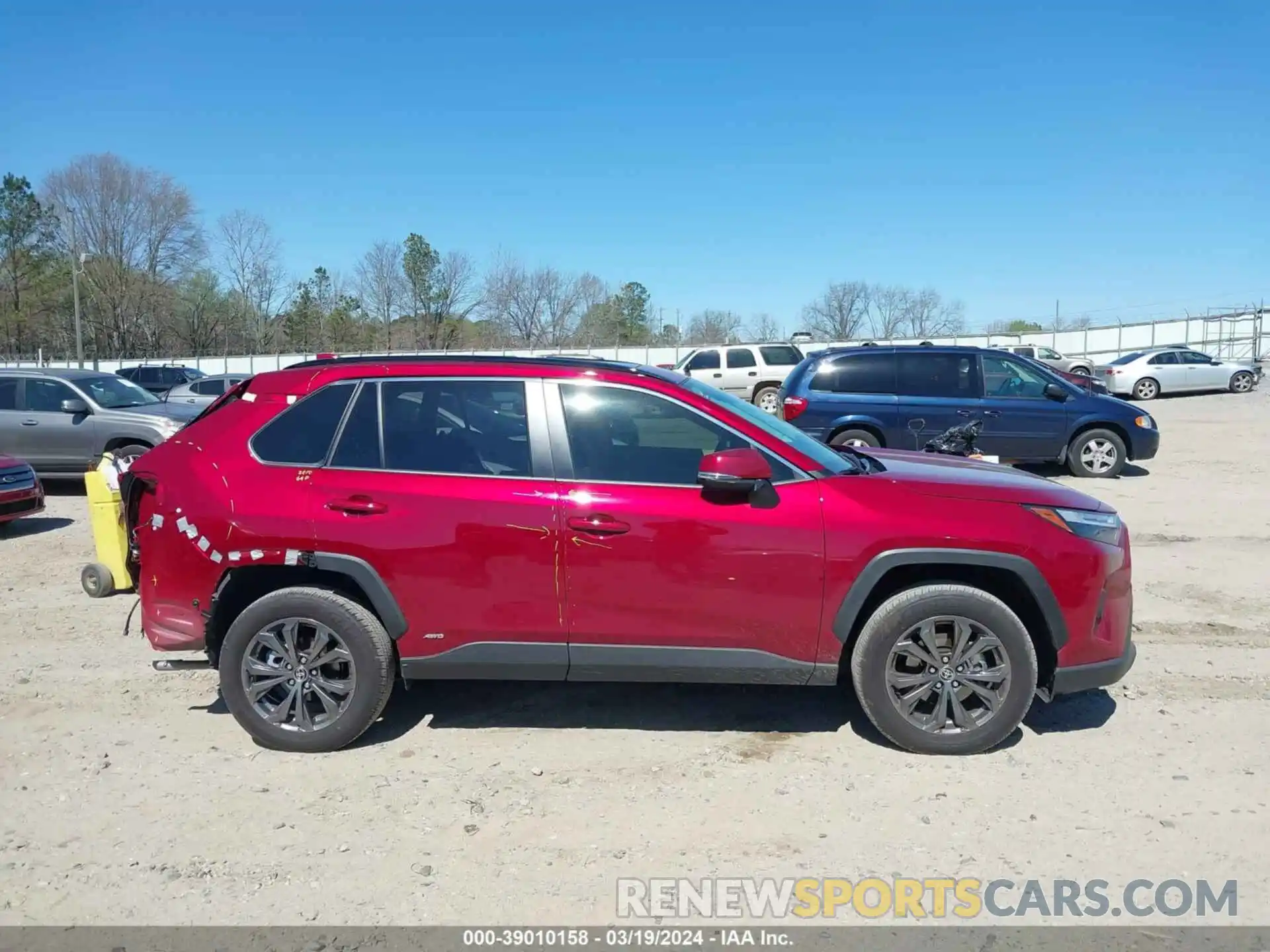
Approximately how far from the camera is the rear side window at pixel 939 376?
12.1m

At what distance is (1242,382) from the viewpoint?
28.2m

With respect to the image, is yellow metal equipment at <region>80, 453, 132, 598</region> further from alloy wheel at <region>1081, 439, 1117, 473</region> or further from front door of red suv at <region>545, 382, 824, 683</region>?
alloy wheel at <region>1081, 439, 1117, 473</region>

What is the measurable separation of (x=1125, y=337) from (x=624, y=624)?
49673mm

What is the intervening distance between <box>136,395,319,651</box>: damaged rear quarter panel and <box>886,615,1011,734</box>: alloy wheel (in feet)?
9.01

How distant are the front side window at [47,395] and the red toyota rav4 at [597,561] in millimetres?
9297

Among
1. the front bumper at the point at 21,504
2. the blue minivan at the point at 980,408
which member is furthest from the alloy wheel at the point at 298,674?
the blue minivan at the point at 980,408

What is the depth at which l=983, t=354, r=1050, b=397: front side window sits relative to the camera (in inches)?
477

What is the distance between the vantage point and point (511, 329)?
59.5 metres

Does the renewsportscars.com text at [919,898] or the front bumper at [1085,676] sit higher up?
the front bumper at [1085,676]

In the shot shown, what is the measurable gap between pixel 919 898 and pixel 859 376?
32.2ft

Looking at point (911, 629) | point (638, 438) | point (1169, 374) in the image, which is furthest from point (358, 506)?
point (1169, 374)

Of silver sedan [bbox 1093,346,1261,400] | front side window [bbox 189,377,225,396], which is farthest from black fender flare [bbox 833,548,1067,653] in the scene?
silver sedan [bbox 1093,346,1261,400]

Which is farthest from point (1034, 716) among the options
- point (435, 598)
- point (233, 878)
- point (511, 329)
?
point (511, 329)

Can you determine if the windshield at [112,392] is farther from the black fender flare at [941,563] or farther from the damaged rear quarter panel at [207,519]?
the black fender flare at [941,563]
